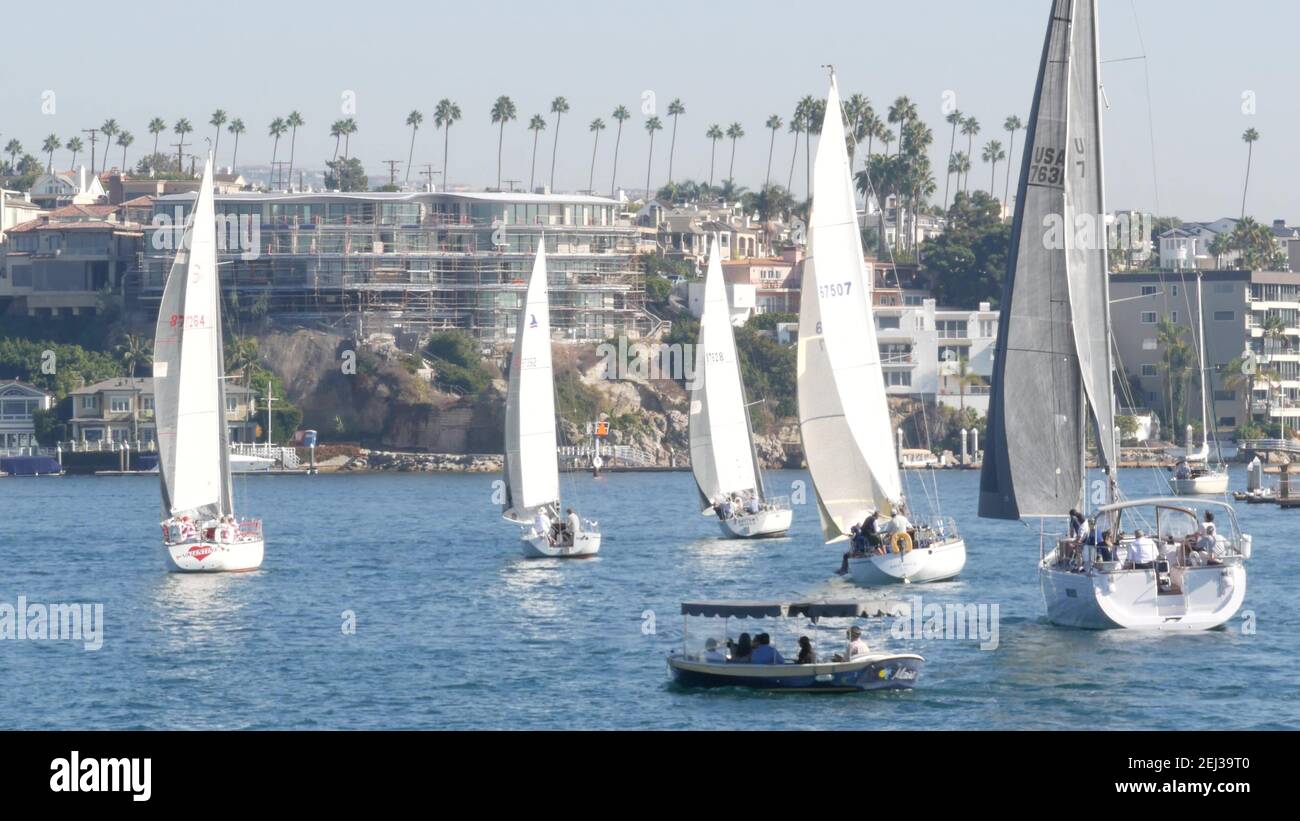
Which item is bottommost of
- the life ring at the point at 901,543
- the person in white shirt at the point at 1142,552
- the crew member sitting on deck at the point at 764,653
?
the crew member sitting on deck at the point at 764,653

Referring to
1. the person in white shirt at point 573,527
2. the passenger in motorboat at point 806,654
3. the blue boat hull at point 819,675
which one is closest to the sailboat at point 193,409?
the person in white shirt at point 573,527

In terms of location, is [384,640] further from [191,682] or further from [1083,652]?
[1083,652]

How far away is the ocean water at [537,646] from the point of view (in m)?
34.3

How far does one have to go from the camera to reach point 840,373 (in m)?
53.1

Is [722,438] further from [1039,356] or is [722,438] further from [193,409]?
[1039,356]

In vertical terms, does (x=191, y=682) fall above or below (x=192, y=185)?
below

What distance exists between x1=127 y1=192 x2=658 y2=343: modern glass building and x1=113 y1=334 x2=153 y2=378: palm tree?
391 centimetres

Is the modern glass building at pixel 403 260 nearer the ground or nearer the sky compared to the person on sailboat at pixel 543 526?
nearer the sky

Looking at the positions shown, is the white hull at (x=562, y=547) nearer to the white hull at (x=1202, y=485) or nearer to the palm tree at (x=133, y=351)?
the white hull at (x=1202, y=485)

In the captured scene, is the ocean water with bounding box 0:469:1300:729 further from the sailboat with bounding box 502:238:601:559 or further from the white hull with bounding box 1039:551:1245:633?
the sailboat with bounding box 502:238:601:559

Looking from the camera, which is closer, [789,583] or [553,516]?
[789,583]

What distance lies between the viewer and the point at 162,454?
58.3m

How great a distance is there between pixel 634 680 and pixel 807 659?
171 inches
